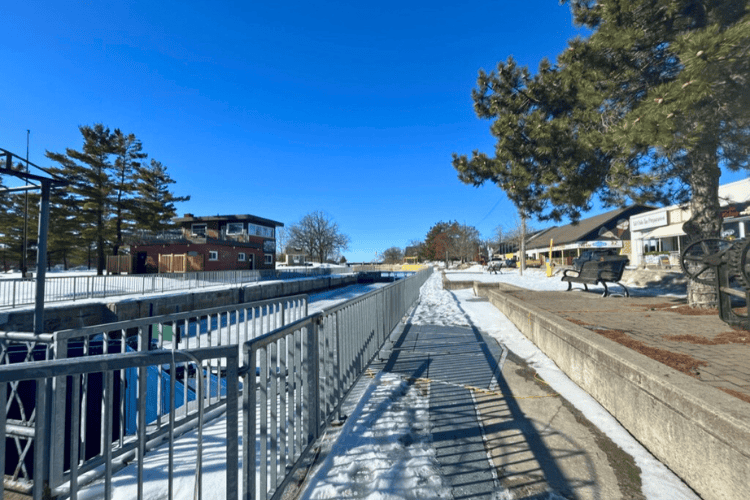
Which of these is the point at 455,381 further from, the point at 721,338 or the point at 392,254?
the point at 392,254

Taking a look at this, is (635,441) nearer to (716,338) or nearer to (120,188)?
(716,338)

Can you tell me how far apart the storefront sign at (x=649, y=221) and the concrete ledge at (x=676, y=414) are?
1224 inches

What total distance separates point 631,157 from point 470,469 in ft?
24.2

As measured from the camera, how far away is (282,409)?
2193mm

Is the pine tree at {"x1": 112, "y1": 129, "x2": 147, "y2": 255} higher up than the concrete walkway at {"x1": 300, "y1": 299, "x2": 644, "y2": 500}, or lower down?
higher up

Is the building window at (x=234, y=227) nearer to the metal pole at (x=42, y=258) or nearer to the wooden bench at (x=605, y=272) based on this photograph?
the metal pole at (x=42, y=258)

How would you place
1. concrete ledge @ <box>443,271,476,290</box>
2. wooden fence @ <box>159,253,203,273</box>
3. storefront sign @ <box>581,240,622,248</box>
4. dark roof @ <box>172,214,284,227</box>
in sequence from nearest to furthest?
1. concrete ledge @ <box>443,271,476,290</box>
2. wooden fence @ <box>159,253,203,273</box>
3. dark roof @ <box>172,214,284,227</box>
4. storefront sign @ <box>581,240,622,248</box>

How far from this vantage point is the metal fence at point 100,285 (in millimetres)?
12570

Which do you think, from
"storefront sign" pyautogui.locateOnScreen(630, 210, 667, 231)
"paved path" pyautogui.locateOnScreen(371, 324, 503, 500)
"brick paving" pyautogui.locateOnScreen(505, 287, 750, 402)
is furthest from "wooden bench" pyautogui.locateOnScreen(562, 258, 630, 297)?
"storefront sign" pyautogui.locateOnScreen(630, 210, 667, 231)

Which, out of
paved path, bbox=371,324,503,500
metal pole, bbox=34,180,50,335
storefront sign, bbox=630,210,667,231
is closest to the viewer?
paved path, bbox=371,324,503,500

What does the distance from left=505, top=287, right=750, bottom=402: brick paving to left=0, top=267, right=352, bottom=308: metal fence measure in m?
17.8

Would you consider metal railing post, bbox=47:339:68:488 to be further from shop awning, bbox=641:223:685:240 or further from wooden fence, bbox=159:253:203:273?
wooden fence, bbox=159:253:203:273

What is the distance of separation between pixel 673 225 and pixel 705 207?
24739mm

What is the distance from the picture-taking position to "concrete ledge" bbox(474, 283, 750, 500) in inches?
73.3
